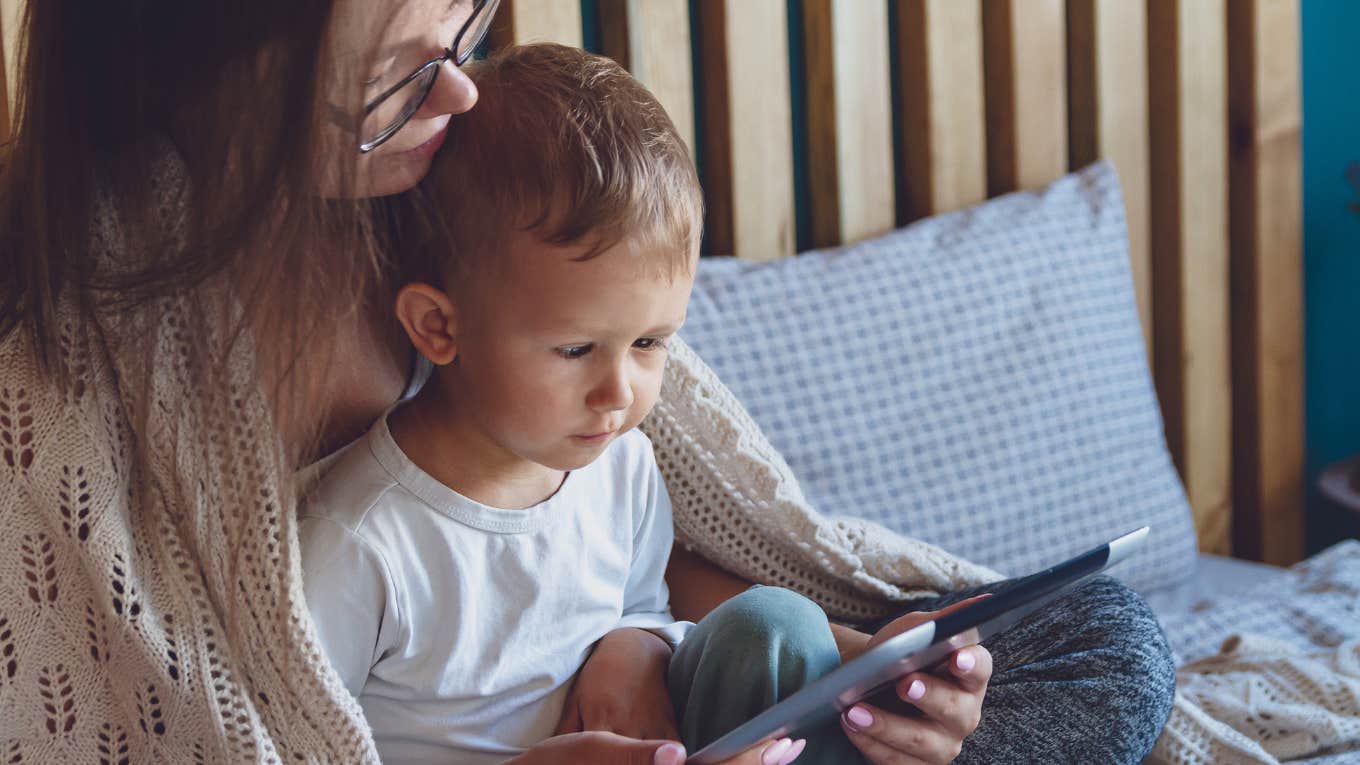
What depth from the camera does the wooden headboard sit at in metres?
1.50

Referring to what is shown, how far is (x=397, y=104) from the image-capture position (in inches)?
31.6

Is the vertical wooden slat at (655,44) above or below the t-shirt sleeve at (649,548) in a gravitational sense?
above

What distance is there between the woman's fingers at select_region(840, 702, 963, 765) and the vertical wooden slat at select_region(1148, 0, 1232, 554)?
116 centimetres

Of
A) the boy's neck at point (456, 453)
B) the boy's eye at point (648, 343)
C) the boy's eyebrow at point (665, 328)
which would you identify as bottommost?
the boy's neck at point (456, 453)

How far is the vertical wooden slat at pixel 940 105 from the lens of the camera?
165cm

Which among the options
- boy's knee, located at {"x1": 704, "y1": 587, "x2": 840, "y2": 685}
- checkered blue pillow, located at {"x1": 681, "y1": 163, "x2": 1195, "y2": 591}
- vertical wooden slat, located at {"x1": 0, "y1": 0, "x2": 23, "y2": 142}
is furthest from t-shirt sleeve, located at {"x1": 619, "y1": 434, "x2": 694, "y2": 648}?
vertical wooden slat, located at {"x1": 0, "y1": 0, "x2": 23, "y2": 142}

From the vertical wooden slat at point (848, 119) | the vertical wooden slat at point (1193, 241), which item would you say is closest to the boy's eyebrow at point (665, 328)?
the vertical wooden slat at point (848, 119)

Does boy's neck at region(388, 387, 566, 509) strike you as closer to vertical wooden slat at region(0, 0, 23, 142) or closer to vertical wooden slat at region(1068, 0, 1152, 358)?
vertical wooden slat at region(0, 0, 23, 142)

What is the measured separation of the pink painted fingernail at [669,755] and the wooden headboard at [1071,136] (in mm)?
756

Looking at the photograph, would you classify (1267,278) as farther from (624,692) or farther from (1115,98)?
(624,692)

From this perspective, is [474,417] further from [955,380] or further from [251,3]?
[955,380]

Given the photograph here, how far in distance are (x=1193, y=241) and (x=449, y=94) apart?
A: 4.43 feet

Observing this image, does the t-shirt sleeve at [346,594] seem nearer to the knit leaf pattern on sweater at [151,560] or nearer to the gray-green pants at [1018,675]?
the knit leaf pattern on sweater at [151,560]

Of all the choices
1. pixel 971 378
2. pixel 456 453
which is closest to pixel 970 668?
pixel 456 453
